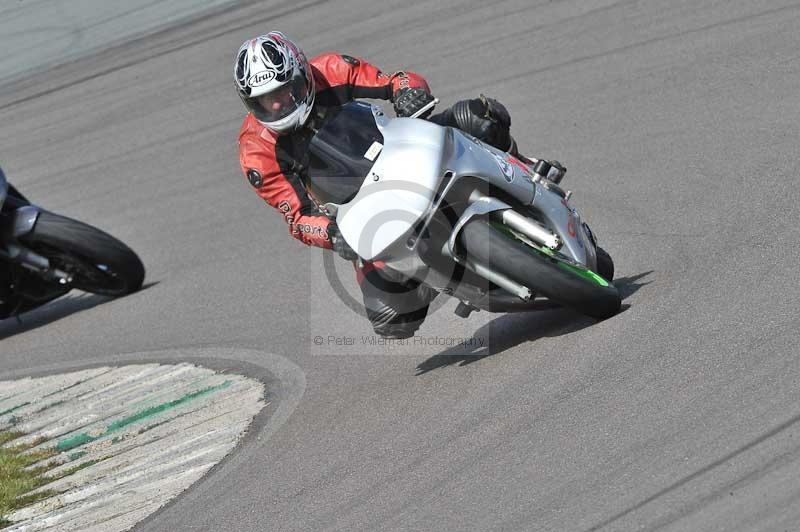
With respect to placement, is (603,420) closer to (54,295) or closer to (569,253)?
(569,253)

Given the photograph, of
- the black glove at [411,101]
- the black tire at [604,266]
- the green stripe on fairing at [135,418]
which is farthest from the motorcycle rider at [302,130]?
the green stripe on fairing at [135,418]

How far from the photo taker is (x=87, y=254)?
9227 millimetres

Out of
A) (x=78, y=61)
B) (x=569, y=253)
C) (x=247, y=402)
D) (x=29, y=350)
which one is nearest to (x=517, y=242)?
(x=569, y=253)

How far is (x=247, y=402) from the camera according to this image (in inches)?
269

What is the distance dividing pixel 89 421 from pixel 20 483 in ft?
3.12

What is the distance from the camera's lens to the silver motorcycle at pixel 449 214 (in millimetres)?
5504

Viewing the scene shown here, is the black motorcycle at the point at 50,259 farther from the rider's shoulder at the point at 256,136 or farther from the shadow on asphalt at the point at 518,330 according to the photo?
the shadow on asphalt at the point at 518,330

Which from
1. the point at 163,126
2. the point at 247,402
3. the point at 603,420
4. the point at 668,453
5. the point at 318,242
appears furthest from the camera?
the point at 163,126

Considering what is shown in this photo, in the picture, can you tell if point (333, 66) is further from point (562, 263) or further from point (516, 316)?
point (562, 263)

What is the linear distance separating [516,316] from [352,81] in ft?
5.23

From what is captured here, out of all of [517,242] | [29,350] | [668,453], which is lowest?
[29,350]

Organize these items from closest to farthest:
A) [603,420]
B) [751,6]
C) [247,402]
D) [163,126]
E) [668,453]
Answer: [668,453]
[603,420]
[247,402]
[751,6]
[163,126]

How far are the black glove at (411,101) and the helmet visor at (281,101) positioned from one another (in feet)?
1.58

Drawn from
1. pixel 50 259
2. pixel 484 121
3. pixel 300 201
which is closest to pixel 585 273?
pixel 484 121
